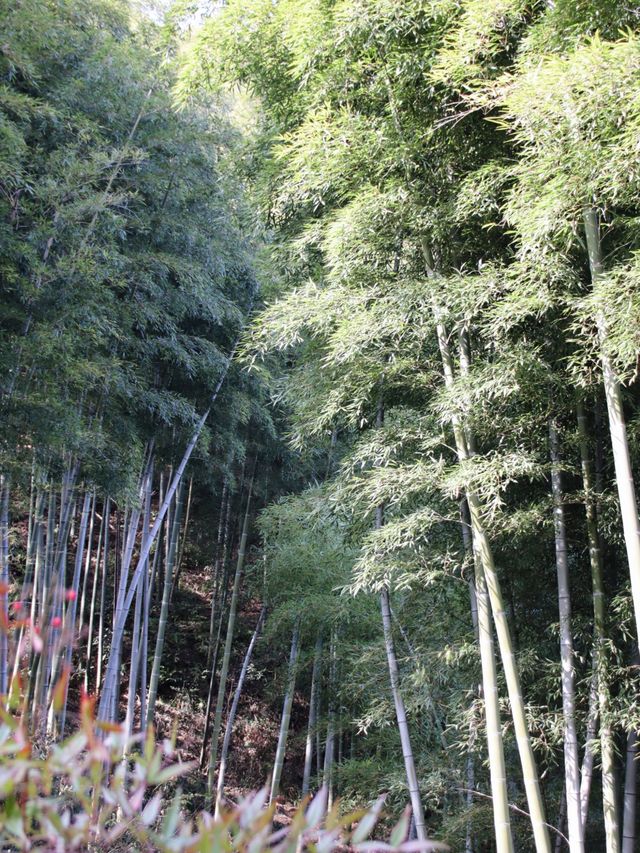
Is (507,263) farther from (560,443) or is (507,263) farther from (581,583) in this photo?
(581,583)

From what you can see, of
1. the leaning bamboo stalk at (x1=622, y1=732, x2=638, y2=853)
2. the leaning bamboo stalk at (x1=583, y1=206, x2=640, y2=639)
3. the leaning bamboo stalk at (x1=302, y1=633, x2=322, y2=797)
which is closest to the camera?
the leaning bamboo stalk at (x1=583, y1=206, x2=640, y2=639)

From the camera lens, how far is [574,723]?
346cm

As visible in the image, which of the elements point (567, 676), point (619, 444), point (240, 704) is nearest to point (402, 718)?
point (567, 676)

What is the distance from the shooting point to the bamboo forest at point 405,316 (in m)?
3.17

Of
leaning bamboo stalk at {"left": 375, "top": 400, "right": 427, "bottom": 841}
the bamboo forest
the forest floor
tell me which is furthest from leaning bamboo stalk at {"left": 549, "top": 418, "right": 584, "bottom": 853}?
the forest floor

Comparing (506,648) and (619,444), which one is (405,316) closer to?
(619,444)

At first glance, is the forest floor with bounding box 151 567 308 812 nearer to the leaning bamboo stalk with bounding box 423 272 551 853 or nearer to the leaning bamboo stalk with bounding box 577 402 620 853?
the leaning bamboo stalk with bounding box 423 272 551 853

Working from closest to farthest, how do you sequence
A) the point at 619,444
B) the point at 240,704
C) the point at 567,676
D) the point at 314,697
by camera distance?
the point at 619,444, the point at 567,676, the point at 314,697, the point at 240,704

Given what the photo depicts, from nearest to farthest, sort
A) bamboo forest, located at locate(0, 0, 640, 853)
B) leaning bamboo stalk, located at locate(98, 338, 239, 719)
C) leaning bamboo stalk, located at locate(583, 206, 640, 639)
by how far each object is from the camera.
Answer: leaning bamboo stalk, located at locate(583, 206, 640, 639) → bamboo forest, located at locate(0, 0, 640, 853) → leaning bamboo stalk, located at locate(98, 338, 239, 719)

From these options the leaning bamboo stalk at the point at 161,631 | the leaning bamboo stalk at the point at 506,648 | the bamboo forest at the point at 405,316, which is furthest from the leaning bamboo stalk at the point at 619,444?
the leaning bamboo stalk at the point at 161,631

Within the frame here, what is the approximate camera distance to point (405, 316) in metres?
3.64

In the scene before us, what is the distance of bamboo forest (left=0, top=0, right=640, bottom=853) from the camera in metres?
3.17

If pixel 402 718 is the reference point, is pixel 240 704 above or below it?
above

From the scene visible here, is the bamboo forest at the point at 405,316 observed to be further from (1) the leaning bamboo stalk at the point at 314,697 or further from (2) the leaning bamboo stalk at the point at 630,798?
(1) the leaning bamboo stalk at the point at 314,697
